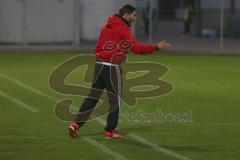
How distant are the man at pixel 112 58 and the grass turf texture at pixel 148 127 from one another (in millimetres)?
361

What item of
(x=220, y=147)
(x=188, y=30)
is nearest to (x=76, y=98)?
(x=220, y=147)

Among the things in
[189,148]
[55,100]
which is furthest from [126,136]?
[55,100]

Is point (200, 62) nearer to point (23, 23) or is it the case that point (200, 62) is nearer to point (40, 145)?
point (23, 23)

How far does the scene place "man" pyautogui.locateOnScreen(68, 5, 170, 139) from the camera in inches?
522

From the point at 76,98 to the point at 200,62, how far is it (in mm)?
13405

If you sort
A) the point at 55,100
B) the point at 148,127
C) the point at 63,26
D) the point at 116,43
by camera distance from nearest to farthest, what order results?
1. the point at 116,43
2. the point at 148,127
3. the point at 55,100
4. the point at 63,26

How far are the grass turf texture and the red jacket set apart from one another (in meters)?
1.33

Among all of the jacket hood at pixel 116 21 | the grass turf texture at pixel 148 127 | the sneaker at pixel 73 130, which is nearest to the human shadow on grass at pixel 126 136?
the grass turf texture at pixel 148 127

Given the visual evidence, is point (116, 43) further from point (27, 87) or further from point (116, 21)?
point (27, 87)

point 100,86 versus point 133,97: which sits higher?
point 100,86

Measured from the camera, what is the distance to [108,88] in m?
13.6

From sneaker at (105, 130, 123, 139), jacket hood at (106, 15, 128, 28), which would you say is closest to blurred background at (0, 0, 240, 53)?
sneaker at (105, 130, 123, 139)

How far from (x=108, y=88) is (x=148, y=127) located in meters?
1.83

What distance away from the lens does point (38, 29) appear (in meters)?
41.0
